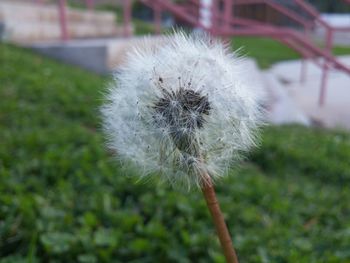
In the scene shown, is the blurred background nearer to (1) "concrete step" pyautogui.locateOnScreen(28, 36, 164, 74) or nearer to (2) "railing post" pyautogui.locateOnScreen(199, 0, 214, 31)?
(1) "concrete step" pyautogui.locateOnScreen(28, 36, 164, 74)

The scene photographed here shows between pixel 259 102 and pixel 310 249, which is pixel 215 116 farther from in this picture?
pixel 310 249

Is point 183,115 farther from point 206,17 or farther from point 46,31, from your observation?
point 46,31

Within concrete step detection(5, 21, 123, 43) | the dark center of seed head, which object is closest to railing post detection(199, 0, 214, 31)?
concrete step detection(5, 21, 123, 43)

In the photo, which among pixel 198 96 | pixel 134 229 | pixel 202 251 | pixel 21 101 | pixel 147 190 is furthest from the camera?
pixel 21 101

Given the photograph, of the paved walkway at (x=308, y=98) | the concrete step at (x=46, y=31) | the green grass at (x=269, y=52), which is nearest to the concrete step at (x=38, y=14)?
the concrete step at (x=46, y=31)

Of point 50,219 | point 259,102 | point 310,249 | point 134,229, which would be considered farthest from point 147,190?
point 259,102

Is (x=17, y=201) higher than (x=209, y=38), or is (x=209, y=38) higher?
(x=209, y=38)

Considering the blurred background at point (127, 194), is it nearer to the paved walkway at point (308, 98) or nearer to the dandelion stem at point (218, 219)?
the dandelion stem at point (218, 219)

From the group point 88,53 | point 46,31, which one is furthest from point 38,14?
point 88,53
